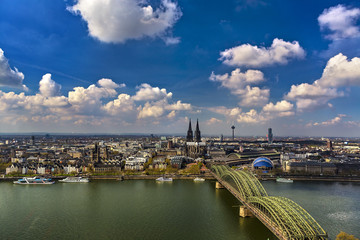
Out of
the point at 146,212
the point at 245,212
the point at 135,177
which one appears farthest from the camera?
the point at 135,177

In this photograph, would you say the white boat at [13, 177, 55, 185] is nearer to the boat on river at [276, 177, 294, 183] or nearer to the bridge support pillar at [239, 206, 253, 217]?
the bridge support pillar at [239, 206, 253, 217]

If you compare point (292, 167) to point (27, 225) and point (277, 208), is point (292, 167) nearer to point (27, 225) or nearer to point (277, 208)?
point (277, 208)

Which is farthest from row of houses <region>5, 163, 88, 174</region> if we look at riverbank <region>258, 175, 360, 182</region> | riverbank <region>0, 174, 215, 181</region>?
riverbank <region>258, 175, 360, 182</region>

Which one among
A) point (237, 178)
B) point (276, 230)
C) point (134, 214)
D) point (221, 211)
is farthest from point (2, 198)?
point (276, 230)

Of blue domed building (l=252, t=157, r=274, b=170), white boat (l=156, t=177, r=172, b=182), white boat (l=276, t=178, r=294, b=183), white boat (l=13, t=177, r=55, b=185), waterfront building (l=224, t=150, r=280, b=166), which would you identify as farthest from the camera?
waterfront building (l=224, t=150, r=280, b=166)

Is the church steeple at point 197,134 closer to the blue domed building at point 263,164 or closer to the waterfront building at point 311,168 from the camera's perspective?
the blue domed building at point 263,164

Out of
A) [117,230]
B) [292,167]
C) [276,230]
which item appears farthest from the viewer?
[292,167]

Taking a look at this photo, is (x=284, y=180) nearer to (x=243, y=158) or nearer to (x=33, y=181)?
(x=243, y=158)

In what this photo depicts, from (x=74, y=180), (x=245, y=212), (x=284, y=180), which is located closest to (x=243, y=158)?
(x=284, y=180)
